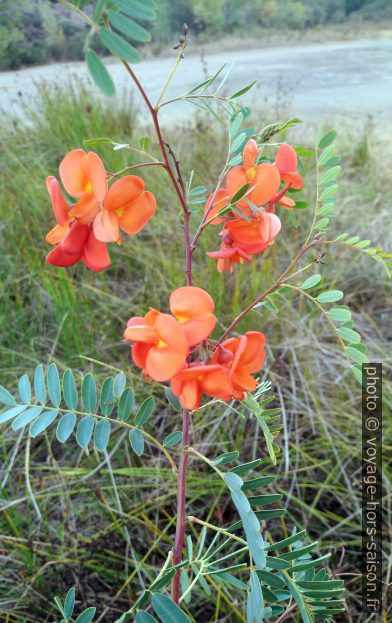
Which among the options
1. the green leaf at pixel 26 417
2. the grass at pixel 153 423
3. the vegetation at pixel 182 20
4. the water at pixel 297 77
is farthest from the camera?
the water at pixel 297 77

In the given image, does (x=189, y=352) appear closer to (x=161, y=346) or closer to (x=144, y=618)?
(x=161, y=346)

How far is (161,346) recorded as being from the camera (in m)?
0.34

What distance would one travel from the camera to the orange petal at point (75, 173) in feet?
1.25

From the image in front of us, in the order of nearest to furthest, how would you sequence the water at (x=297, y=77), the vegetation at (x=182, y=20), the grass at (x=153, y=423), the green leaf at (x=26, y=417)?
the green leaf at (x=26, y=417) → the grass at (x=153, y=423) → the vegetation at (x=182, y=20) → the water at (x=297, y=77)

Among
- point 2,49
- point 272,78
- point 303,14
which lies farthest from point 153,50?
point 303,14

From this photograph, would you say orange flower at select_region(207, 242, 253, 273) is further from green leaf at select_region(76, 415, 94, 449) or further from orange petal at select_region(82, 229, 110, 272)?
green leaf at select_region(76, 415, 94, 449)

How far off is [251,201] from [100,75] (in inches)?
6.8

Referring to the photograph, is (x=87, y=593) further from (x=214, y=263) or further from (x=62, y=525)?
(x=214, y=263)

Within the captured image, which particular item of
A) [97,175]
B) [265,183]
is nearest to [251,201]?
[265,183]

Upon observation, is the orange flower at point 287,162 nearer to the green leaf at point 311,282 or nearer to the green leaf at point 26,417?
the green leaf at point 311,282

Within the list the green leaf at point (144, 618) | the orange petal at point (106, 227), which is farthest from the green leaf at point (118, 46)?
the green leaf at point (144, 618)

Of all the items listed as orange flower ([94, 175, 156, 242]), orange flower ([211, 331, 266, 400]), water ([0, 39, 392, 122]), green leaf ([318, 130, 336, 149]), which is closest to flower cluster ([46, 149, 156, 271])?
orange flower ([94, 175, 156, 242])

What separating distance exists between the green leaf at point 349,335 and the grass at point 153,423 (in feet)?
Result: 0.76

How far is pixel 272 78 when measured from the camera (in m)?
4.57
